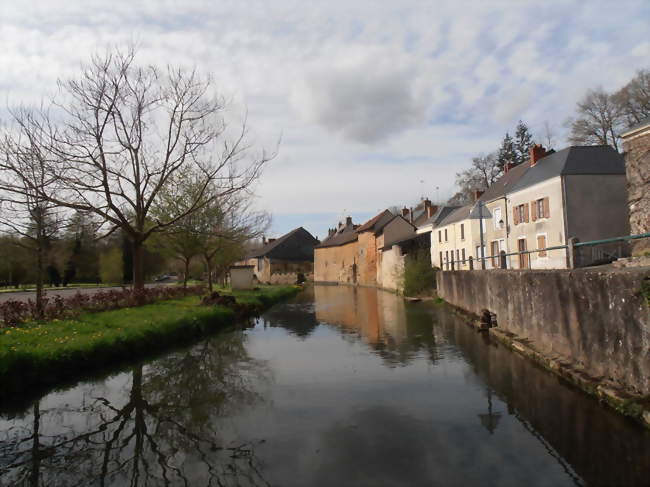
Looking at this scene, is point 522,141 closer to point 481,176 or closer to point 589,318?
point 481,176

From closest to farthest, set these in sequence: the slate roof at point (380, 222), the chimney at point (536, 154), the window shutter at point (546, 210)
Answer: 1. the window shutter at point (546, 210)
2. the chimney at point (536, 154)
3. the slate roof at point (380, 222)

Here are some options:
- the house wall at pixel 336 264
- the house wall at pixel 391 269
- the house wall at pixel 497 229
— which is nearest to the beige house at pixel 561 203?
the house wall at pixel 497 229

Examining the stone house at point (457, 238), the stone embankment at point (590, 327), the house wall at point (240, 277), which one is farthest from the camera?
the house wall at point (240, 277)

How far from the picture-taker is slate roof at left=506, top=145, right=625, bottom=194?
25.1 m

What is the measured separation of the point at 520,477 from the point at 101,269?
178 feet

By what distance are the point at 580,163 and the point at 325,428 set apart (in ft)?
77.7

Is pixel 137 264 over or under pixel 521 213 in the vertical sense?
under

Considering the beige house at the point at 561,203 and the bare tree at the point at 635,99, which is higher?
the bare tree at the point at 635,99

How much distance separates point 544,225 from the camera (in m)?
26.5

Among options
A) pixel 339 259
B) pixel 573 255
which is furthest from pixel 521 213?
pixel 339 259

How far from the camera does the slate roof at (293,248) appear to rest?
7294 centimetres

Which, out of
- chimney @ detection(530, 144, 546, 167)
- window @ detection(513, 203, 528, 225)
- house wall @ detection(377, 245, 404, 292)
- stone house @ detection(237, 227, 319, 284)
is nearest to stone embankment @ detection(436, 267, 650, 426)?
window @ detection(513, 203, 528, 225)

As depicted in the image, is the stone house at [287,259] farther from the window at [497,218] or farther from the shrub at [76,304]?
the shrub at [76,304]

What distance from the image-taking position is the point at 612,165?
2578 cm
